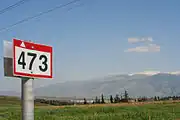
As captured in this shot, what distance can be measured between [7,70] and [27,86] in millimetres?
241

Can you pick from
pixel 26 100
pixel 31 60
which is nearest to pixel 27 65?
pixel 31 60

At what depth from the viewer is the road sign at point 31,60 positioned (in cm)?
327

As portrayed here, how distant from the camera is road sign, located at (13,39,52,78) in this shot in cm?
327

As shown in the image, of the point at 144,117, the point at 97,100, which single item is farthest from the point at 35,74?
the point at 97,100

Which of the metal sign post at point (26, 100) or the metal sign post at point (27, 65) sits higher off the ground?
the metal sign post at point (27, 65)

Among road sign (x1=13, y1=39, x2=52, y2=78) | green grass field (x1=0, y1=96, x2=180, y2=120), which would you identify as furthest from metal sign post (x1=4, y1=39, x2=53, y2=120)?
green grass field (x1=0, y1=96, x2=180, y2=120)

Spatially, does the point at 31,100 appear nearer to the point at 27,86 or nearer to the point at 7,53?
the point at 27,86

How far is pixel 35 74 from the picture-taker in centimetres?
343

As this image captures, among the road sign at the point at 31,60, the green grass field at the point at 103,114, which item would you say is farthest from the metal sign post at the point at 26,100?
the green grass field at the point at 103,114

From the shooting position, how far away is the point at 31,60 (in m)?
3.43

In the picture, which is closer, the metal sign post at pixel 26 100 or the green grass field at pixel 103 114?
the metal sign post at pixel 26 100

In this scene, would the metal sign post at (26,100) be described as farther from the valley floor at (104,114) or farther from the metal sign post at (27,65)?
the valley floor at (104,114)

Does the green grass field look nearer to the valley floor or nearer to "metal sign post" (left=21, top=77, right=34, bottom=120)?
the valley floor

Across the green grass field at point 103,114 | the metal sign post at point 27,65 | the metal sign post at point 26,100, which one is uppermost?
the metal sign post at point 27,65
